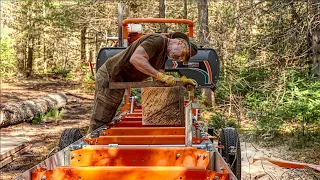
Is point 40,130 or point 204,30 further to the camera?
point 204,30

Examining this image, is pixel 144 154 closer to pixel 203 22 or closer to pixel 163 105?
pixel 163 105

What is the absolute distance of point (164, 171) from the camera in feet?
9.68

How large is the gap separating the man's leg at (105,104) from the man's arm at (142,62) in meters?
0.81

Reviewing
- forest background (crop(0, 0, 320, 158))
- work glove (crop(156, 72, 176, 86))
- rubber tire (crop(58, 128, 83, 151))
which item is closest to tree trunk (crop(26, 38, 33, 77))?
forest background (crop(0, 0, 320, 158))

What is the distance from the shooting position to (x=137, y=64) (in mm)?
4793

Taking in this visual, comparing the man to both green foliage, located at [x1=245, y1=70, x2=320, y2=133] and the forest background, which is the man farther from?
green foliage, located at [x1=245, y1=70, x2=320, y2=133]

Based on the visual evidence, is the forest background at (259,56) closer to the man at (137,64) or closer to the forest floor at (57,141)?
the forest floor at (57,141)

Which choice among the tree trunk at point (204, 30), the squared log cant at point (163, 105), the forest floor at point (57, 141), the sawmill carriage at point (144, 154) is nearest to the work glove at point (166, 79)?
the sawmill carriage at point (144, 154)

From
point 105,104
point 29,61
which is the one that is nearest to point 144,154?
point 105,104

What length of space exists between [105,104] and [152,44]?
111 cm

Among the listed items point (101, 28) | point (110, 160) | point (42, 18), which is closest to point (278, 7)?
point (110, 160)

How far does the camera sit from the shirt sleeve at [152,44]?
4945 millimetres

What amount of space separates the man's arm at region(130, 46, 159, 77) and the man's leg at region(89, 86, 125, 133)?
808 millimetres

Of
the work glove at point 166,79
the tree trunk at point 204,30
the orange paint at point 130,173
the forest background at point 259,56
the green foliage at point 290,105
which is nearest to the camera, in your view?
the orange paint at point 130,173
